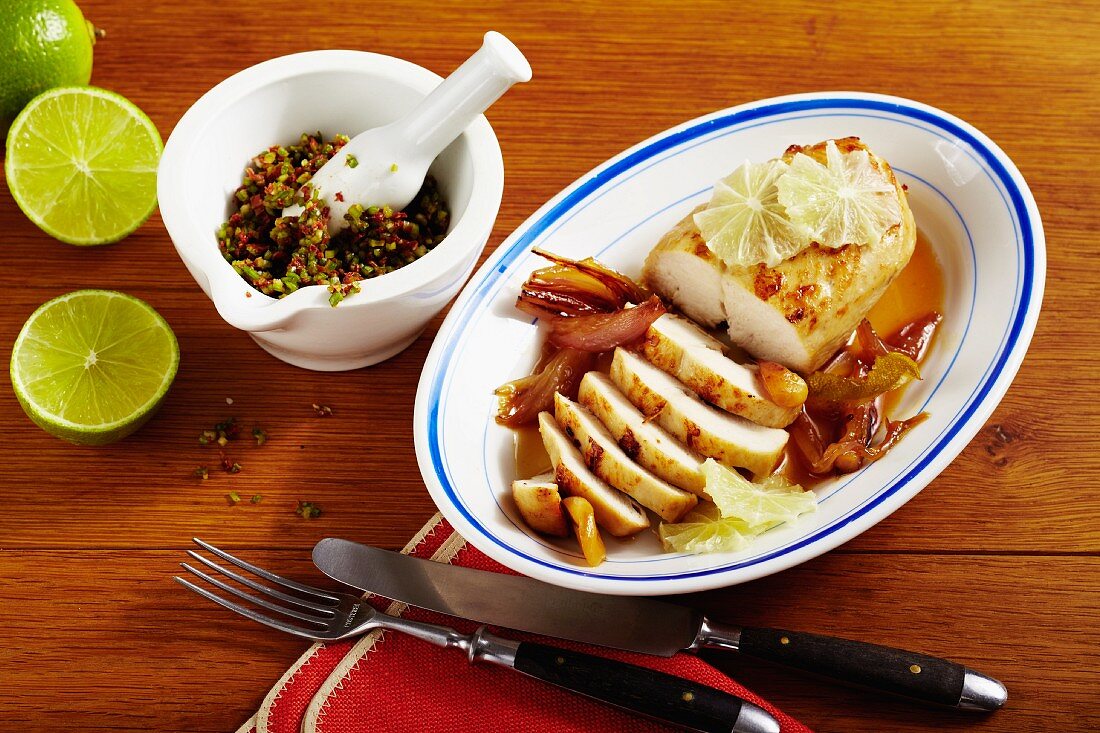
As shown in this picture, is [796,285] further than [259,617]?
Yes

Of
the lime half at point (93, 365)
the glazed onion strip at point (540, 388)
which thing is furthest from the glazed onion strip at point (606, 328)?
the lime half at point (93, 365)

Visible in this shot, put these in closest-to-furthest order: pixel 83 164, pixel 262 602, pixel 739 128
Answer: pixel 262 602 → pixel 83 164 → pixel 739 128

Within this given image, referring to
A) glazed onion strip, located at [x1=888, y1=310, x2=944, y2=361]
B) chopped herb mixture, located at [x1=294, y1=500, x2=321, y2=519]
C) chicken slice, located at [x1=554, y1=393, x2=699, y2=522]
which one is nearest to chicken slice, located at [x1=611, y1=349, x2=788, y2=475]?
chicken slice, located at [x1=554, y1=393, x2=699, y2=522]

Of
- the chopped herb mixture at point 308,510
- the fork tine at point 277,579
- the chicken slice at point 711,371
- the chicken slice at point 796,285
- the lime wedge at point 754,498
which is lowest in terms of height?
the fork tine at point 277,579

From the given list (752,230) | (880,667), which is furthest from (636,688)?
(752,230)

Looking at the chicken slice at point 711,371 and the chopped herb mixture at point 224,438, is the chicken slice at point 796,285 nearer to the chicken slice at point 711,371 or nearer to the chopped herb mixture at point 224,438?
the chicken slice at point 711,371

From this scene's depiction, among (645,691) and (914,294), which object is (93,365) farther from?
(914,294)
